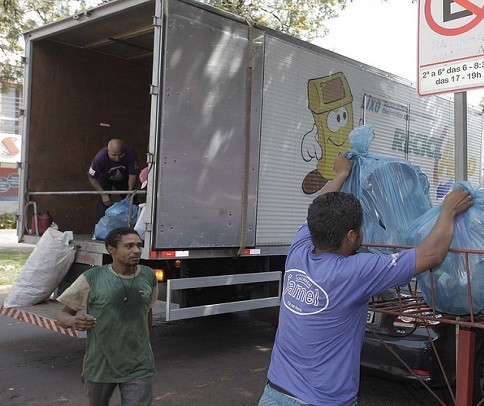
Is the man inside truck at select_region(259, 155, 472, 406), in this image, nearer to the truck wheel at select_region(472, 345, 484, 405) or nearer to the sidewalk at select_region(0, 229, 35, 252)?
the truck wheel at select_region(472, 345, 484, 405)

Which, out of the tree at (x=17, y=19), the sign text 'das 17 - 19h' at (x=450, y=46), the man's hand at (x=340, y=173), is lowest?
the man's hand at (x=340, y=173)

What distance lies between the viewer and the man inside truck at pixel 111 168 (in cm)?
718

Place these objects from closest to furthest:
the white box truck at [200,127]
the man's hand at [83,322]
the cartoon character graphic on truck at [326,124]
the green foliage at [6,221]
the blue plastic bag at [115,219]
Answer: the man's hand at [83,322]
the white box truck at [200,127]
the blue plastic bag at [115,219]
the cartoon character graphic on truck at [326,124]
the green foliage at [6,221]

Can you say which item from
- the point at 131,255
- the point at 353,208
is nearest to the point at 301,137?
the point at 131,255

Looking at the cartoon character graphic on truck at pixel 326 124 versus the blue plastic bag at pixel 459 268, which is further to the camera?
the cartoon character graphic on truck at pixel 326 124

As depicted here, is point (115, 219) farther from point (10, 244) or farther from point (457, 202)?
point (10, 244)

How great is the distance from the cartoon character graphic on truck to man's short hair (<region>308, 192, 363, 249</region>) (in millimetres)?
4560

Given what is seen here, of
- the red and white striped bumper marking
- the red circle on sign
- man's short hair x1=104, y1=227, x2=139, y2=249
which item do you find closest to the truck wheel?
the red circle on sign

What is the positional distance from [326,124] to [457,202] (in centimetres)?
471

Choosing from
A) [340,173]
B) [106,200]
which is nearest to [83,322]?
[340,173]

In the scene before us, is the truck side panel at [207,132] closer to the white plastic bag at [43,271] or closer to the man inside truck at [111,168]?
the white plastic bag at [43,271]

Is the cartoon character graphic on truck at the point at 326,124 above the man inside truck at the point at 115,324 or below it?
above

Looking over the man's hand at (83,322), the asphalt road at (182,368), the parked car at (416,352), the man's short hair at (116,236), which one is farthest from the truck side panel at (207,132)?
the man's hand at (83,322)

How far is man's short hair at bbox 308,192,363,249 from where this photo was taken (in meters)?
2.10
